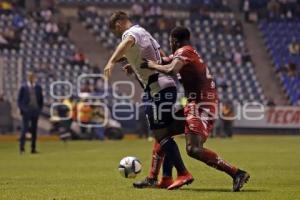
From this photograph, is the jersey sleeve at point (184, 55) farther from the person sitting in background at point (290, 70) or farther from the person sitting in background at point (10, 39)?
the person sitting in background at point (290, 70)

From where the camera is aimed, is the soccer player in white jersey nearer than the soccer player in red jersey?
No

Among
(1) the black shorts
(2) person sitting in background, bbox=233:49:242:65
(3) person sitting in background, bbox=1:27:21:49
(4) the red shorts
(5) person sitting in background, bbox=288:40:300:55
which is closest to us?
(4) the red shorts

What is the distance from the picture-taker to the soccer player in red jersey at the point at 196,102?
36.2 ft

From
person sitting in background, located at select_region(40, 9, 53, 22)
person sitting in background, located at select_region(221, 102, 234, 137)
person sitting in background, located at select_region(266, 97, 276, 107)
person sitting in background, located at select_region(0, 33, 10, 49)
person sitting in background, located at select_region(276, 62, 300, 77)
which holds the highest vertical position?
person sitting in background, located at select_region(40, 9, 53, 22)

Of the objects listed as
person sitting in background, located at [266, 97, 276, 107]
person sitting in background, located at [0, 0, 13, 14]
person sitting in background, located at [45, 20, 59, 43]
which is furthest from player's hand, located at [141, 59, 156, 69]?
person sitting in background, located at [0, 0, 13, 14]

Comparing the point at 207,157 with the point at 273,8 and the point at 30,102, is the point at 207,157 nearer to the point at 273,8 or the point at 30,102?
the point at 30,102

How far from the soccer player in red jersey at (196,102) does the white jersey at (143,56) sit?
0.43 metres

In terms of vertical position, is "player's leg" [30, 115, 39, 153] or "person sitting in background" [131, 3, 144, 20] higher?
"person sitting in background" [131, 3, 144, 20]

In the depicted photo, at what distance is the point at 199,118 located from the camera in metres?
11.2

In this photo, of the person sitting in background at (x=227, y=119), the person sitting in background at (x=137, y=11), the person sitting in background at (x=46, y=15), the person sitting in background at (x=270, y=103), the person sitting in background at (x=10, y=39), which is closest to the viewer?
the person sitting in background at (x=227, y=119)

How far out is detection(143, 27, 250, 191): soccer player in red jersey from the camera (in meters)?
11.0

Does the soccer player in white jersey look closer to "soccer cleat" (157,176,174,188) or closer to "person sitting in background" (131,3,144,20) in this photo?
"soccer cleat" (157,176,174,188)

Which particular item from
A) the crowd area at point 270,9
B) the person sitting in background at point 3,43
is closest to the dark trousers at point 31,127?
the person sitting in background at point 3,43

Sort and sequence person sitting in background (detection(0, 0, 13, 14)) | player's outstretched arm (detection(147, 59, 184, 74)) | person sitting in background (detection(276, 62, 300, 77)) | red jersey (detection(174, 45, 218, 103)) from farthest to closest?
person sitting in background (detection(276, 62, 300, 77)) → person sitting in background (detection(0, 0, 13, 14)) → red jersey (detection(174, 45, 218, 103)) → player's outstretched arm (detection(147, 59, 184, 74))
